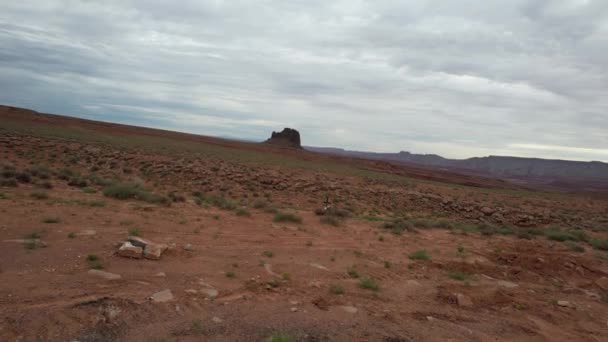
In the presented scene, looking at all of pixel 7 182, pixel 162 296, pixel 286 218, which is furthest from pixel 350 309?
pixel 7 182

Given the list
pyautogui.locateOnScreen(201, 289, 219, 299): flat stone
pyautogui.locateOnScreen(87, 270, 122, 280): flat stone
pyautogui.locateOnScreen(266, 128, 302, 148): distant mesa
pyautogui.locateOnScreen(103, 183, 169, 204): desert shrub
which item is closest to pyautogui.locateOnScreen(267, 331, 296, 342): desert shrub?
pyautogui.locateOnScreen(201, 289, 219, 299): flat stone

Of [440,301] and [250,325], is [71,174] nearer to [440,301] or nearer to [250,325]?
[250,325]

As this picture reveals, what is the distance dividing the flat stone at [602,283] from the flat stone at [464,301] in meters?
3.50

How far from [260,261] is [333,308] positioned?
83.4 inches

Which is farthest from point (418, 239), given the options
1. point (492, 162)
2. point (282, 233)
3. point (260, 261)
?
point (492, 162)

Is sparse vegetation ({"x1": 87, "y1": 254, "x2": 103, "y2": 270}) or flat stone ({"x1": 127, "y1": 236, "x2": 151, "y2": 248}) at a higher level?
flat stone ({"x1": 127, "y1": 236, "x2": 151, "y2": 248})

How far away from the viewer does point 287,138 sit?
97.2 metres

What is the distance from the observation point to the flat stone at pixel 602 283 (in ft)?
23.9

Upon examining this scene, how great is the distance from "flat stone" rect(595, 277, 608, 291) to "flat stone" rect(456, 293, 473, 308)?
3.50 meters

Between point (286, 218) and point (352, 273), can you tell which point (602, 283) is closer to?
point (352, 273)

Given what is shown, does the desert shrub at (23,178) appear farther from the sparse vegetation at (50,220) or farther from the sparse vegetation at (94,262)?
the sparse vegetation at (94,262)

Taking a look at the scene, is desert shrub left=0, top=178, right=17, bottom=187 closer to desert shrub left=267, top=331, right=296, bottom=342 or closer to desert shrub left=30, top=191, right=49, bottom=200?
desert shrub left=30, top=191, right=49, bottom=200

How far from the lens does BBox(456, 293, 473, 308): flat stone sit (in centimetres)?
580

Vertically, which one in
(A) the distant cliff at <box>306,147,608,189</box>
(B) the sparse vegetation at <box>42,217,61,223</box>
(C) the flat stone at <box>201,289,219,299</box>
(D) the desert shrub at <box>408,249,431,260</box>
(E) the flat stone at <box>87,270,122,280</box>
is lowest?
(C) the flat stone at <box>201,289,219,299</box>
